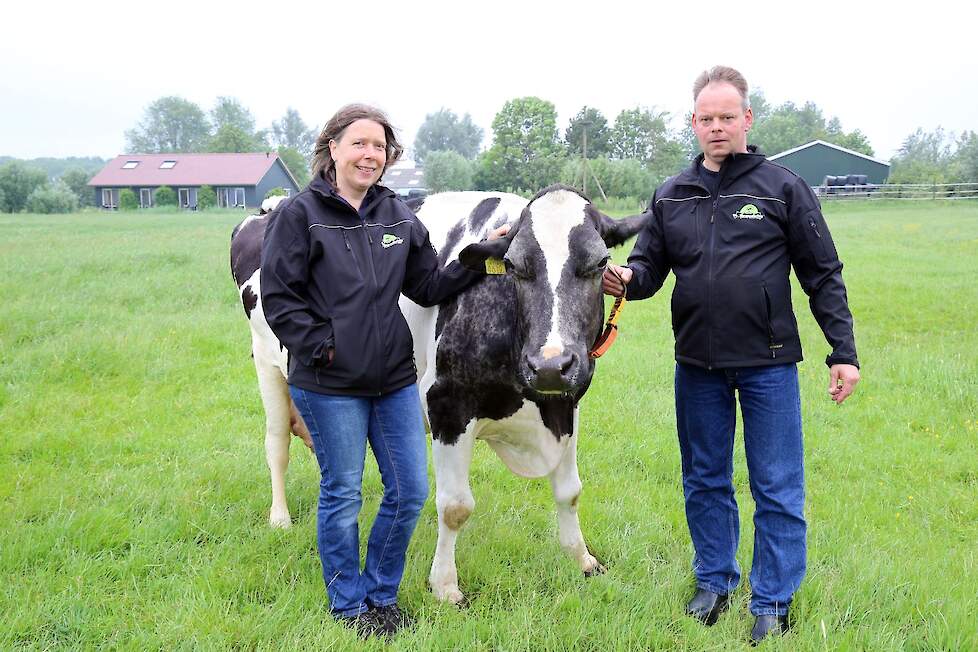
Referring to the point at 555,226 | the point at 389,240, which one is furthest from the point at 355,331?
the point at 555,226

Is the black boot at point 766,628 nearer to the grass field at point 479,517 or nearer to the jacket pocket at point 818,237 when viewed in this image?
the grass field at point 479,517

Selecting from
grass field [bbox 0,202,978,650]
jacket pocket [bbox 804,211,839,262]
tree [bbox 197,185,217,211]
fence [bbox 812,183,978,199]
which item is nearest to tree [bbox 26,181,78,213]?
tree [bbox 197,185,217,211]

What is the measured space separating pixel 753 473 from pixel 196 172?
69.7 meters

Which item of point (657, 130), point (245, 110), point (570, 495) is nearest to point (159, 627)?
point (570, 495)

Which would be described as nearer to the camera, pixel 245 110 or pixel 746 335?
pixel 746 335

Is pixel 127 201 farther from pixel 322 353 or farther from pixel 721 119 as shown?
pixel 721 119

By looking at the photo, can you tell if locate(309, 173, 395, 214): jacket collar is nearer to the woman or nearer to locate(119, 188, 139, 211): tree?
the woman

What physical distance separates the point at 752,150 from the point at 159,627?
3474mm

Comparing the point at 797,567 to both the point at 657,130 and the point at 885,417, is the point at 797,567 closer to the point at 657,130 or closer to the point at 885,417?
the point at 885,417

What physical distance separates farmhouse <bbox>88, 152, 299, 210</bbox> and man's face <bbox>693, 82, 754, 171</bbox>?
6429 centimetres

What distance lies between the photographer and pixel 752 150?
3.48 metres

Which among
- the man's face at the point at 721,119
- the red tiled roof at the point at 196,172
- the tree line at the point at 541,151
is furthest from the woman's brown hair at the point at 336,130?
the red tiled roof at the point at 196,172

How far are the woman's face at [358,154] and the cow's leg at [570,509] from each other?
1839 mm

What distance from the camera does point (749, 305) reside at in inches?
129
